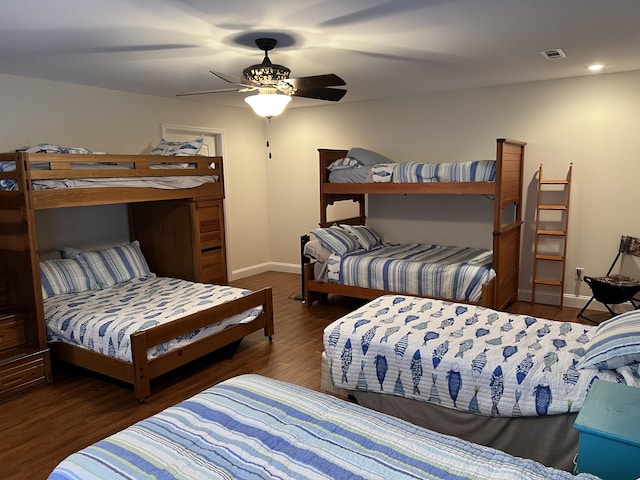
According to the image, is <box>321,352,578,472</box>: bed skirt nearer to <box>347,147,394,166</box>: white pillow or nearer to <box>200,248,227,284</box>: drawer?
<box>200,248,227,284</box>: drawer

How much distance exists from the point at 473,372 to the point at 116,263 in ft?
11.3

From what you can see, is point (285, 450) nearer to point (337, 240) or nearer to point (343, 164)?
point (337, 240)

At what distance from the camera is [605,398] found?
1.50 metres

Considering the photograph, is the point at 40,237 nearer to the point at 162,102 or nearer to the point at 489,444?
the point at 162,102

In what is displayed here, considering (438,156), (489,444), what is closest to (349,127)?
(438,156)

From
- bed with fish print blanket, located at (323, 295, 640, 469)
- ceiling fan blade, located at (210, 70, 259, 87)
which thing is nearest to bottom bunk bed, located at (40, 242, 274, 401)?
bed with fish print blanket, located at (323, 295, 640, 469)

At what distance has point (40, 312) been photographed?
3.26m

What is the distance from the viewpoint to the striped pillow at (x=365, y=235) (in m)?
5.11

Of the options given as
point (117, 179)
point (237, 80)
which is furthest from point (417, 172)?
point (117, 179)

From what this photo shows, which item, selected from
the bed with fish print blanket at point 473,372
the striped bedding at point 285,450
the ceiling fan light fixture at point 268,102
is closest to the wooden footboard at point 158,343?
the bed with fish print blanket at point 473,372

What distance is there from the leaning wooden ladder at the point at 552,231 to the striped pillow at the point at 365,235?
5.61 ft

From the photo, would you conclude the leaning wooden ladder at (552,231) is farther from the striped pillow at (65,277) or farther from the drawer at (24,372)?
the drawer at (24,372)

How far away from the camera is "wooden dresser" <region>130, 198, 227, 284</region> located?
14.8 feet

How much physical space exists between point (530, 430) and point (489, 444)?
224 mm
